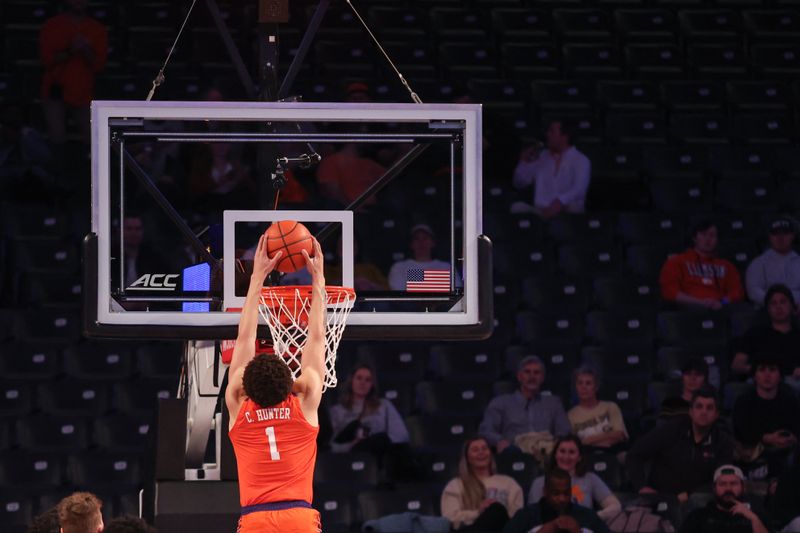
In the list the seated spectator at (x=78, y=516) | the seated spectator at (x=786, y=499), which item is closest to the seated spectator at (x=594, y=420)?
the seated spectator at (x=786, y=499)

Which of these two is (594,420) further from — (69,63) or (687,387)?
(69,63)

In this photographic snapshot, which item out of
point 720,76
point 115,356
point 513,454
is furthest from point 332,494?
point 720,76

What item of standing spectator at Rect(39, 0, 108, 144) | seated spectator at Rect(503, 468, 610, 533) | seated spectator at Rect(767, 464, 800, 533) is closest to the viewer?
seated spectator at Rect(503, 468, 610, 533)

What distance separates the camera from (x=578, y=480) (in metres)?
11.6

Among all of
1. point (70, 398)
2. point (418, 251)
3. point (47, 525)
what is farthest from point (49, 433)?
point (47, 525)

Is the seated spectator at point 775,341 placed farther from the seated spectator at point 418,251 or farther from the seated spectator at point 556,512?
the seated spectator at point 418,251

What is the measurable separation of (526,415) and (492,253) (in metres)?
2.63

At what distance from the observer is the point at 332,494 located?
11.6 metres

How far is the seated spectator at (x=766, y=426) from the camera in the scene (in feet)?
39.8

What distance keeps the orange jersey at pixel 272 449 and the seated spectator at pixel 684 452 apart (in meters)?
5.53

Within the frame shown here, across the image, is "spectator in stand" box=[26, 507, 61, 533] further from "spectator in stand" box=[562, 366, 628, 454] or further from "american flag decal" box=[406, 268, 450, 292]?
"spectator in stand" box=[562, 366, 628, 454]

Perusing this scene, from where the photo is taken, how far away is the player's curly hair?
21.9 feet

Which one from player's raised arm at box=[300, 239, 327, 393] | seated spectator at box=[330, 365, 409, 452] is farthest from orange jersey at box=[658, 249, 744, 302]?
player's raised arm at box=[300, 239, 327, 393]

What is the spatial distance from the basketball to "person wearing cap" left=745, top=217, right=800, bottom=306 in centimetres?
731
